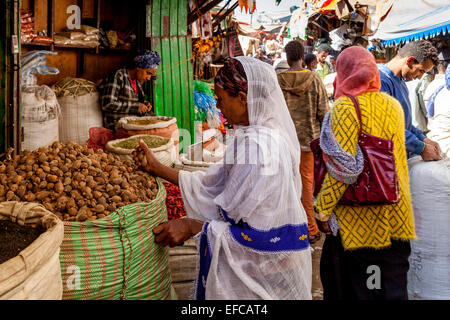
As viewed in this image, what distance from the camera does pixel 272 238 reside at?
170cm

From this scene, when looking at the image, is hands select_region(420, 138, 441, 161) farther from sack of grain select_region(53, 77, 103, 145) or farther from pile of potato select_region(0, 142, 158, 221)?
sack of grain select_region(53, 77, 103, 145)

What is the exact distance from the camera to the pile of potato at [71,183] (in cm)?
182

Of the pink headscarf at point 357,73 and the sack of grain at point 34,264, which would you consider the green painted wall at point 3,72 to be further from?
the pink headscarf at point 357,73

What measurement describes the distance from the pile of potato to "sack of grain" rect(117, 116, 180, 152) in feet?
4.54

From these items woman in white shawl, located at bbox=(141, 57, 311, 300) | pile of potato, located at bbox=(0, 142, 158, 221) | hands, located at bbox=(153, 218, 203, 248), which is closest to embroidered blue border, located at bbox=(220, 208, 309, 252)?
woman in white shawl, located at bbox=(141, 57, 311, 300)

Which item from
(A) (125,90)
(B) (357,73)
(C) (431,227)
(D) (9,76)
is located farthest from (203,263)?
(A) (125,90)

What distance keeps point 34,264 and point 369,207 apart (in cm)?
165

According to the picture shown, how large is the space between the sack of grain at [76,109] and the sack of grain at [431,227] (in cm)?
303

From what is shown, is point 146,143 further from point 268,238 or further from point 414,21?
point 414,21

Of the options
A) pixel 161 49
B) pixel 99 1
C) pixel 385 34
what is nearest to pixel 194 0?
pixel 161 49

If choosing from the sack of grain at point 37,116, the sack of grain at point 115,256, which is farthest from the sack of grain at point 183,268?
the sack of grain at point 37,116

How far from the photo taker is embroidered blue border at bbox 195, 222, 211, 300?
1.79 m

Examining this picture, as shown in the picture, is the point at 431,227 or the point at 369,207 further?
the point at 431,227
